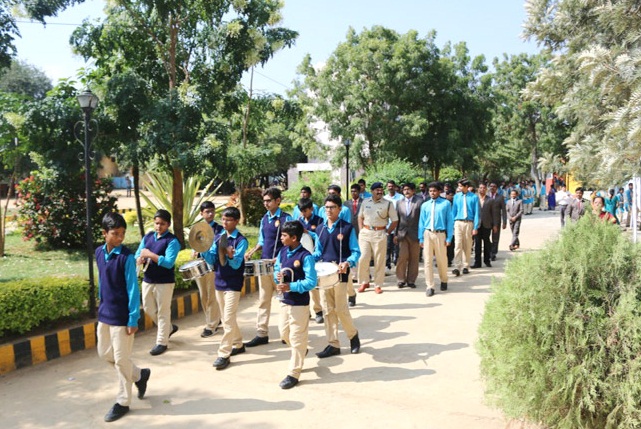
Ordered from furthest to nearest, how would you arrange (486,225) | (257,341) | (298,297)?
1. (486,225)
2. (257,341)
3. (298,297)

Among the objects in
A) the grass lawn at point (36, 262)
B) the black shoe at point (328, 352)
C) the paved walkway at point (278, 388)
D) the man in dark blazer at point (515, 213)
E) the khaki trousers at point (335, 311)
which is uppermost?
the man in dark blazer at point (515, 213)

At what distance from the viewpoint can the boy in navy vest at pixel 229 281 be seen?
19.7ft

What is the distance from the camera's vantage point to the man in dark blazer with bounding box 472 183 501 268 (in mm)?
11945

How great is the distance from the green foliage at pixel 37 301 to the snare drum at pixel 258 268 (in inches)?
94.2

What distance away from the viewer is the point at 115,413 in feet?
15.5

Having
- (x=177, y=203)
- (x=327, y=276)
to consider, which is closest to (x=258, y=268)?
(x=327, y=276)

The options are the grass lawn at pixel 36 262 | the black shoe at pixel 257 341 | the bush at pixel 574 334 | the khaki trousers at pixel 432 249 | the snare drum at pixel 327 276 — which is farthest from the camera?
the grass lawn at pixel 36 262

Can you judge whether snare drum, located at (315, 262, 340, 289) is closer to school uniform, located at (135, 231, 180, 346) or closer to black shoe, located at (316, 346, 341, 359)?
black shoe, located at (316, 346, 341, 359)

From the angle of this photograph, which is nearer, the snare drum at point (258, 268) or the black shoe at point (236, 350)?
the snare drum at point (258, 268)

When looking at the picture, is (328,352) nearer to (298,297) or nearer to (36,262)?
(298,297)

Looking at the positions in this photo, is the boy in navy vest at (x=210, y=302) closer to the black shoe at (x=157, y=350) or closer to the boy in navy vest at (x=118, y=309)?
the black shoe at (x=157, y=350)

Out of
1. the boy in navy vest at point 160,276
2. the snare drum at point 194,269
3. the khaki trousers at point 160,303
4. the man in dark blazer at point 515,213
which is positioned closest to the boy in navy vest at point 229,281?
the snare drum at point 194,269

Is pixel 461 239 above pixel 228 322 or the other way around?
above

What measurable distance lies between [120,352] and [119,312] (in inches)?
13.6
